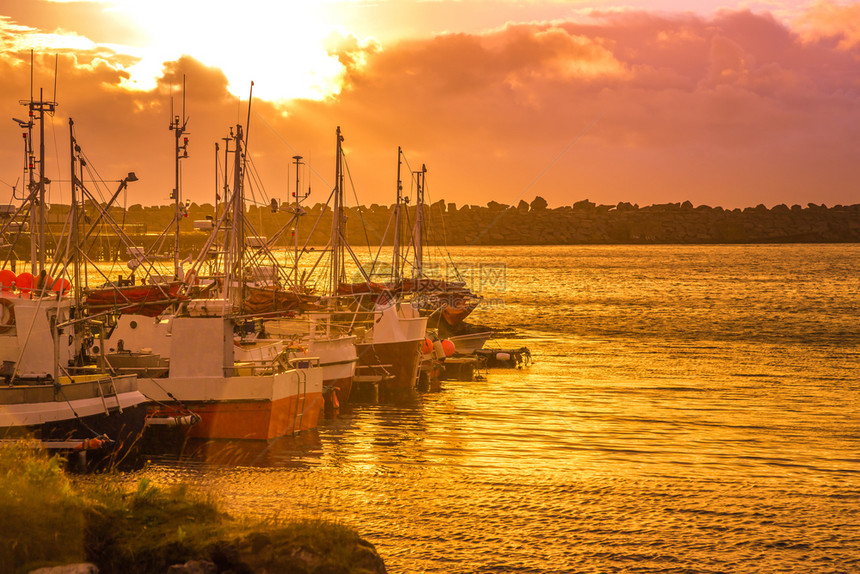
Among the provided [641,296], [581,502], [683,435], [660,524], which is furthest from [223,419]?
[641,296]

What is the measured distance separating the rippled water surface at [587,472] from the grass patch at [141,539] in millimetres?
4553

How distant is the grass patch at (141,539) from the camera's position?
1286 centimetres

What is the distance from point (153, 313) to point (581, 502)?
59.7 ft

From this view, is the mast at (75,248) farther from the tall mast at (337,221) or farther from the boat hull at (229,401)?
the tall mast at (337,221)

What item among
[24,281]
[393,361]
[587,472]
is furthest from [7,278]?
[587,472]

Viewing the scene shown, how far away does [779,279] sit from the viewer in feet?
621

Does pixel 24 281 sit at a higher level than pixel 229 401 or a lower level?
higher

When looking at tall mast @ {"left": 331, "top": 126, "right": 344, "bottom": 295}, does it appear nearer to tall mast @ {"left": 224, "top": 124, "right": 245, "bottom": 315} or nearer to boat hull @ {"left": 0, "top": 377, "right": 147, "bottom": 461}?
tall mast @ {"left": 224, "top": 124, "right": 245, "bottom": 315}

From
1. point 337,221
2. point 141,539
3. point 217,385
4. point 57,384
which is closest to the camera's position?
point 141,539

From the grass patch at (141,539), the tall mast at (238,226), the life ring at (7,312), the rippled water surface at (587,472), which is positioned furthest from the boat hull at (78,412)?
the grass patch at (141,539)

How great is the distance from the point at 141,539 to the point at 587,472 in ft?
51.4

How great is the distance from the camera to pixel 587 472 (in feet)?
87.0

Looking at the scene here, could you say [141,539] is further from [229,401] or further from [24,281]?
[24,281]

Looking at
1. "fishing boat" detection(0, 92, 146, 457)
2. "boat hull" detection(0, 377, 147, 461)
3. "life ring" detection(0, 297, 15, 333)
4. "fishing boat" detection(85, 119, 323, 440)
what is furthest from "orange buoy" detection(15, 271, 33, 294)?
"boat hull" detection(0, 377, 147, 461)
